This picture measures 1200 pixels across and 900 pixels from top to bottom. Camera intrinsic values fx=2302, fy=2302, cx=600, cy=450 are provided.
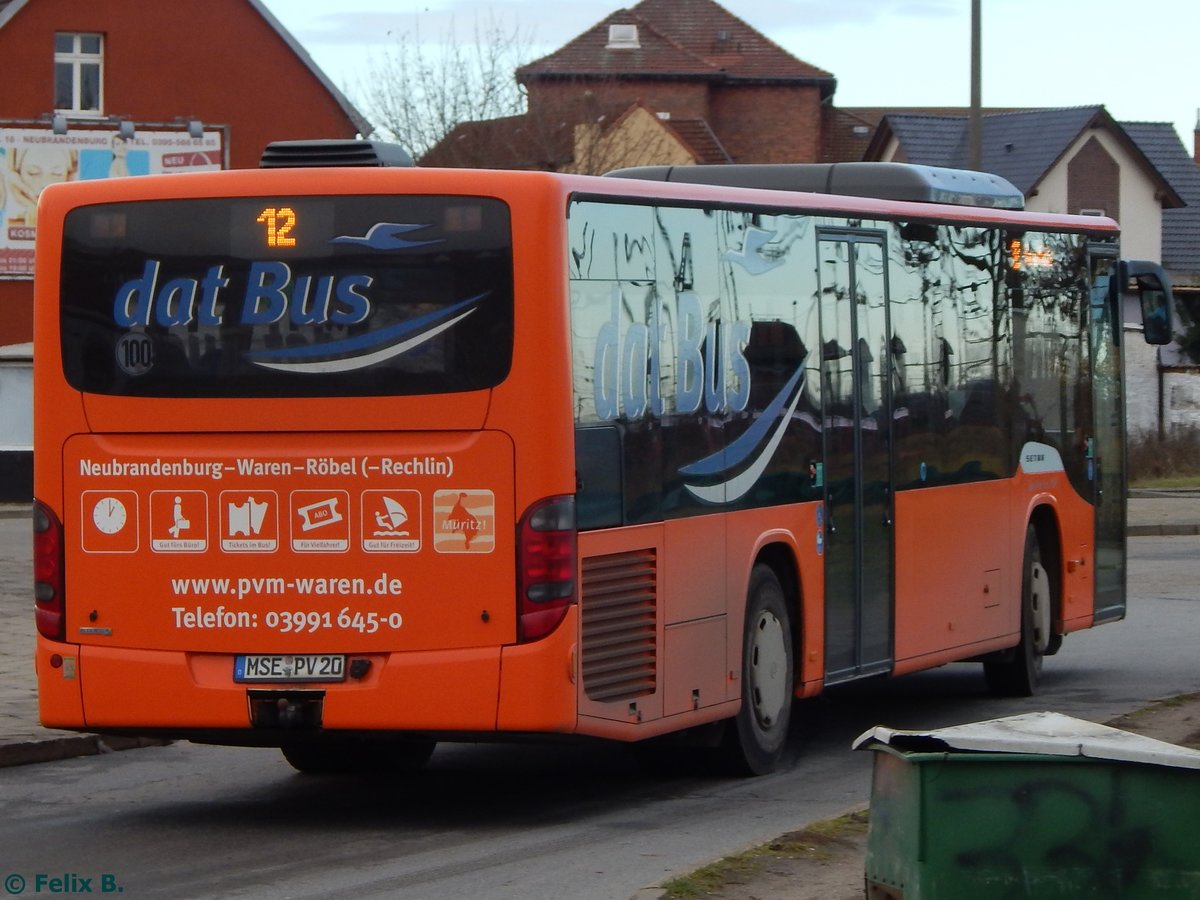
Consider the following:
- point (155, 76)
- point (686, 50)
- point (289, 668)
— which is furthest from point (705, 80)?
point (289, 668)

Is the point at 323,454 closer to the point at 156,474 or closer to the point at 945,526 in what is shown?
the point at 156,474

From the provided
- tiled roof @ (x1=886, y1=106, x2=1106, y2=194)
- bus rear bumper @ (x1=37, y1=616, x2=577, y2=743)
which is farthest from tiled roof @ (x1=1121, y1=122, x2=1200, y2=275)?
bus rear bumper @ (x1=37, y1=616, x2=577, y2=743)

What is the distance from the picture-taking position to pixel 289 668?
925 cm

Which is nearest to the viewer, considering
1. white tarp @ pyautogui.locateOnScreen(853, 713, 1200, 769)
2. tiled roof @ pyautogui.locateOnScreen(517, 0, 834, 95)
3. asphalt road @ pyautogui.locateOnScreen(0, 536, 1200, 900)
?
white tarp @ pyautogui.locateOnScreen(853, 713, 1200, 769)

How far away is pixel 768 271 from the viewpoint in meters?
11.1

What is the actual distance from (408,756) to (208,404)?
275cm

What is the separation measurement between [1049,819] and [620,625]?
3.91 metres

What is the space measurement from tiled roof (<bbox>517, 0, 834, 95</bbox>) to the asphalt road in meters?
68.0

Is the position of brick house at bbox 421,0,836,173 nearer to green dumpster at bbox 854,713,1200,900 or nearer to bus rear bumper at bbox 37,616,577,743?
bus rear bumper at bbox 37,616,577,743

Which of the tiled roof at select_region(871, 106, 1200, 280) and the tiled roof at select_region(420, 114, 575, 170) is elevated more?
the tiled roof at select_region(871, 106, 1200, 280)

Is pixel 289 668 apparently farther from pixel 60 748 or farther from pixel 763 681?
pixel 60 748

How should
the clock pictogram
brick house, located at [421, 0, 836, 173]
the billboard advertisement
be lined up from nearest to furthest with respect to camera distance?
the clock pictogram
the billboard advertisement
brick house, located at [421, 0, 836, 173]

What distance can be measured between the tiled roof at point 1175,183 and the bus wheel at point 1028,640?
60.6m

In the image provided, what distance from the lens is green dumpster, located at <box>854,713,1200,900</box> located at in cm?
573
